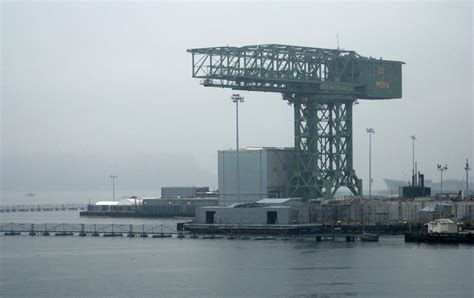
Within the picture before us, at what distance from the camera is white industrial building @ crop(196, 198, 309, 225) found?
84438mm

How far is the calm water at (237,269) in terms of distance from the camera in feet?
Result: 173

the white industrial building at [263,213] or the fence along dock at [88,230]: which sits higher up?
→ the white industrial building at [263,213]

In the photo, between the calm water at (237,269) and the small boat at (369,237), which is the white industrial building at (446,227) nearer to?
the calm water at (237,269)

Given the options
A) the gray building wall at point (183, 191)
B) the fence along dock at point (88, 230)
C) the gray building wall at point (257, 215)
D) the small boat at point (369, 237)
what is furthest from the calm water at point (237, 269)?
the gray building wall at point (183, 191)

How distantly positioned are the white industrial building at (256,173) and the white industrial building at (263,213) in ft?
13.7

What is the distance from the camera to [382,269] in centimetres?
5975

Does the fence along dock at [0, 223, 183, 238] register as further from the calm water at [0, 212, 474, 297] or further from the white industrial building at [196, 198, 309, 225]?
the calm water at [0, 212, 474, 297]

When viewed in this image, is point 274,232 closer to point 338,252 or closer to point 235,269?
point 338,252

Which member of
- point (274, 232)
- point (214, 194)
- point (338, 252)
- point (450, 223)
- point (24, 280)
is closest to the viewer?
point (24, 280)

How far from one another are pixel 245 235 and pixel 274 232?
2246 millimetres

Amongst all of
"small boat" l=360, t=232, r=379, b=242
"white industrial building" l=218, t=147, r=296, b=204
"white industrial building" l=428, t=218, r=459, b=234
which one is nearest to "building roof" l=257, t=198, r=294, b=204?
"white industrial building" l=218, t=147, r=296, b=204

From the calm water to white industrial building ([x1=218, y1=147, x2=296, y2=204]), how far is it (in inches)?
534

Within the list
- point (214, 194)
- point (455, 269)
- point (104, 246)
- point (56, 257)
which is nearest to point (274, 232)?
point (104, 246)

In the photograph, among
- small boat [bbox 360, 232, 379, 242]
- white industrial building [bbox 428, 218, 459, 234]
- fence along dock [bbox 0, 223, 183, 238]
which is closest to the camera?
white industrial building [bbox 428, 218, 459, 234]
